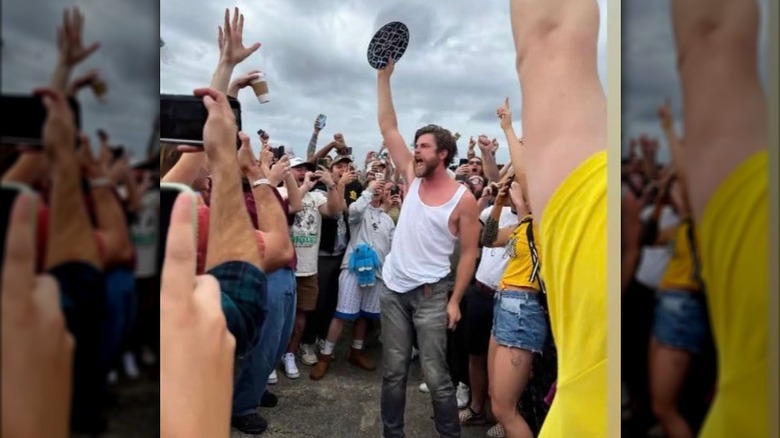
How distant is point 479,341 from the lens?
1.83 m

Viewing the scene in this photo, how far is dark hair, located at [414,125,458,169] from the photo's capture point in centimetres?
183

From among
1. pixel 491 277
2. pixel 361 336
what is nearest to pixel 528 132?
pixel 491 277

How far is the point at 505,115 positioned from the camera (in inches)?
69.7

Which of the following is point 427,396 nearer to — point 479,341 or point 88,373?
point 479,341

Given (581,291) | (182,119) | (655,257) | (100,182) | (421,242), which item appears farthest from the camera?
(421,242)

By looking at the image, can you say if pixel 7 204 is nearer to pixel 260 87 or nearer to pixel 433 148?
pixel 260 87

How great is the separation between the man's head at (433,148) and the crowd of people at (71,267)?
3.43 ft

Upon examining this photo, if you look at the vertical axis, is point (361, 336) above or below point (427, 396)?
above

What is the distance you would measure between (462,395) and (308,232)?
75 cm

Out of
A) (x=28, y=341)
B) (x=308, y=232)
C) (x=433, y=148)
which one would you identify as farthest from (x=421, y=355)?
(x=28, y=341)

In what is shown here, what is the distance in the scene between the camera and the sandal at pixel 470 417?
1833 millimetres

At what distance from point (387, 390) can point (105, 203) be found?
1.24 metres

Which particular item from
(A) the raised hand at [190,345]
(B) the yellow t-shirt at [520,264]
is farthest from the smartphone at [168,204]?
(B) the yellow t-shirt at [520,264]

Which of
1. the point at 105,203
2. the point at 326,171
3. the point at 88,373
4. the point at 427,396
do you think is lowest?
the point at 427,396
